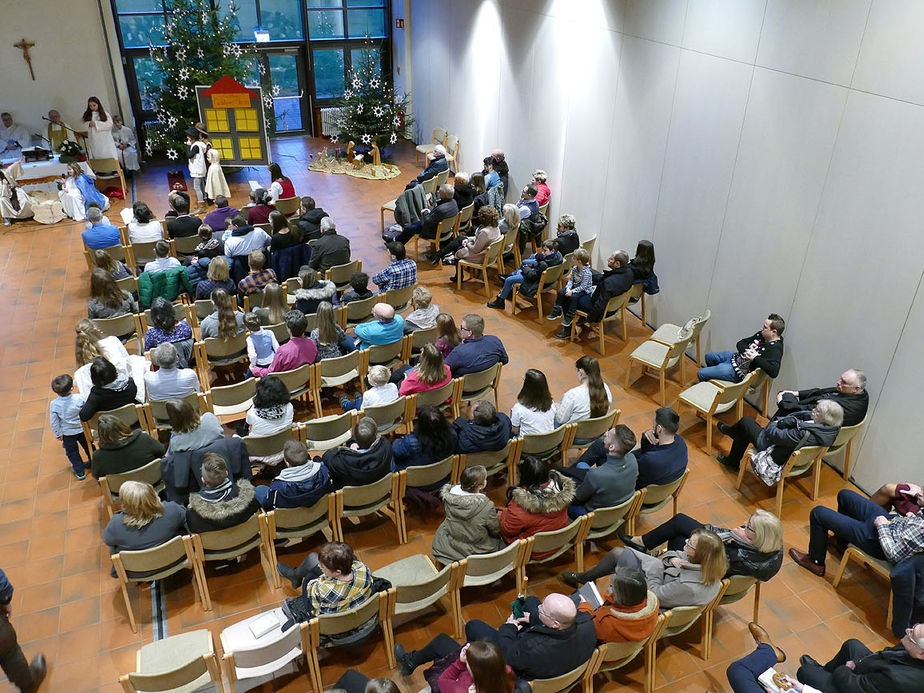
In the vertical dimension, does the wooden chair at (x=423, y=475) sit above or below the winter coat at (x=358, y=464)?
below

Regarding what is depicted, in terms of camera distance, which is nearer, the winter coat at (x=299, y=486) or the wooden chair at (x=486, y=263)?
the winter coat at (x=299, y=486)

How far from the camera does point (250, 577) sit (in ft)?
17.3

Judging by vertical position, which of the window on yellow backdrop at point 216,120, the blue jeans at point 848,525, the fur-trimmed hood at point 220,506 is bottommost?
the blue jeans at point 848,525

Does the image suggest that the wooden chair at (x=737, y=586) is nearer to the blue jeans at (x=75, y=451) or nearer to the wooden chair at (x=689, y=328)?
the wooden chair at (x=689, y=328)

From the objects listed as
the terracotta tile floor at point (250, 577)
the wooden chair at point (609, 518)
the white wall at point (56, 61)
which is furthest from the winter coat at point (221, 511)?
the white wall at point (56, 61)

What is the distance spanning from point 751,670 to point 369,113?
506 inches

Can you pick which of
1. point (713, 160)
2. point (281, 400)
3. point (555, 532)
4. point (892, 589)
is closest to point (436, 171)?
point (713, 160)

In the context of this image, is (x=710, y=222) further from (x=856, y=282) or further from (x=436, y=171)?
(x=436, y=171)

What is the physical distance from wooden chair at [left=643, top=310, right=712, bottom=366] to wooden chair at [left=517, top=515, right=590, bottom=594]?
3204 millimetres

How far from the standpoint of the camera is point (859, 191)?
231 inches

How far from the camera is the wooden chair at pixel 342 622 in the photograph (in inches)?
161

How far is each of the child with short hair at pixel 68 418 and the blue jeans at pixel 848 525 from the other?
6.04 metres

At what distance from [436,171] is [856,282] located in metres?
7.55

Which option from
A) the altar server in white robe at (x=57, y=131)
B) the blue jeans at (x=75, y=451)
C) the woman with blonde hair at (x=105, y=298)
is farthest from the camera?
the altar server in white robe at (x=57, y=131)
